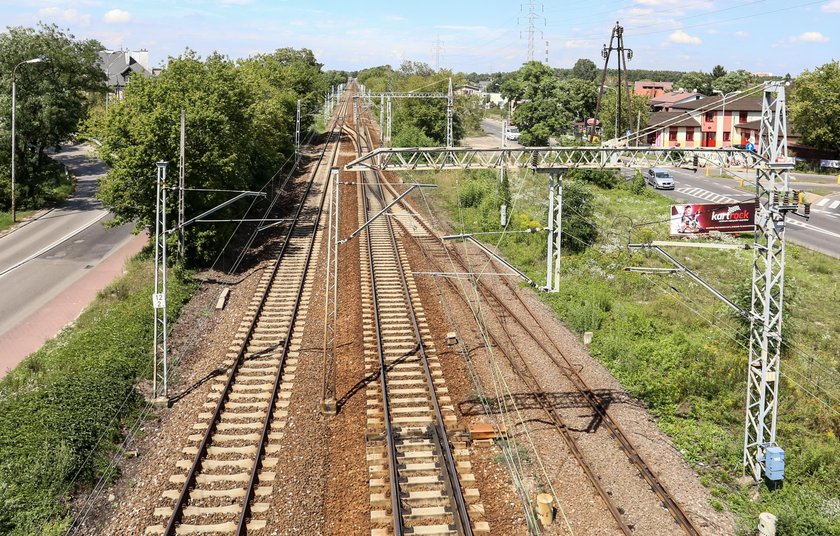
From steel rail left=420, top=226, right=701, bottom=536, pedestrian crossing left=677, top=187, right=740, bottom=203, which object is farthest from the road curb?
pedestrian crossing left=677, top=187, right=740, bottom=203

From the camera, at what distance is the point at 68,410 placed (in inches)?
556

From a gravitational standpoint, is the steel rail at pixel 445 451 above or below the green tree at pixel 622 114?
below

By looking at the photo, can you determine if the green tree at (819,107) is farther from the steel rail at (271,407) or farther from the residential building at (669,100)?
the steel rail at (271,407)

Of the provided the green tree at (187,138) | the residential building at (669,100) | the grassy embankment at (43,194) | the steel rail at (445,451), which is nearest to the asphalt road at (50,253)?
the grassy embankment at (43,194)

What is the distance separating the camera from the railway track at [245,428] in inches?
442

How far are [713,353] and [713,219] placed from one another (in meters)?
4.37

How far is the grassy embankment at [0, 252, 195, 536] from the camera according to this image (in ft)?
37.6

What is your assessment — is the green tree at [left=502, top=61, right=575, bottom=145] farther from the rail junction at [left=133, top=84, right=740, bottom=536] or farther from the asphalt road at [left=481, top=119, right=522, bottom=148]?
the rail junction at [left=133, top=84, right=740, bottom=536]

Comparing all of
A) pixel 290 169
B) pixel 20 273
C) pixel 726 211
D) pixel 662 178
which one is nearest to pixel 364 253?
pixel 20 273

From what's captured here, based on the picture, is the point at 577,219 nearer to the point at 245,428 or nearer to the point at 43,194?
the point at 245,428

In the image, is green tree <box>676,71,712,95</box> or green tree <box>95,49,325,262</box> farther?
green tree <box>676,71,712,95</box>

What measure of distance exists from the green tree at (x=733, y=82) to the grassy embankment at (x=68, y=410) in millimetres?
105514

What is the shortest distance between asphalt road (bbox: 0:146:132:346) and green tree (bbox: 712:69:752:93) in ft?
319

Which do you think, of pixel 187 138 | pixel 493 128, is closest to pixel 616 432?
pixel 187 138
